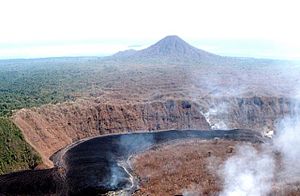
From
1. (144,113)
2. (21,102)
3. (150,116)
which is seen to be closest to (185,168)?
(150,116)

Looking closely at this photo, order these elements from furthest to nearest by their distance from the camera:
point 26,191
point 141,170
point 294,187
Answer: point 141,170
point 26,191
point 294,187

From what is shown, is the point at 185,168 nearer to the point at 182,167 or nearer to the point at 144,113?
the point at 182,167

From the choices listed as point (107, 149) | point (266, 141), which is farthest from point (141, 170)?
point (266, 141)

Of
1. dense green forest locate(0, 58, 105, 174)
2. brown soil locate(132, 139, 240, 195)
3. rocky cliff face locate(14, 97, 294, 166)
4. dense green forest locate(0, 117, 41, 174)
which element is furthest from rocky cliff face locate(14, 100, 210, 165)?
brown soil locate(132, 139, 240, 195)

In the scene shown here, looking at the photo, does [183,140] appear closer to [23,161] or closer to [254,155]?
[254,155]

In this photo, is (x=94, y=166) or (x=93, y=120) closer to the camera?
(x=94, y=166)

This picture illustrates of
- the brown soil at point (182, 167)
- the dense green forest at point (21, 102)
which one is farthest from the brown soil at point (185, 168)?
the dense green forest at point (21, 102)
